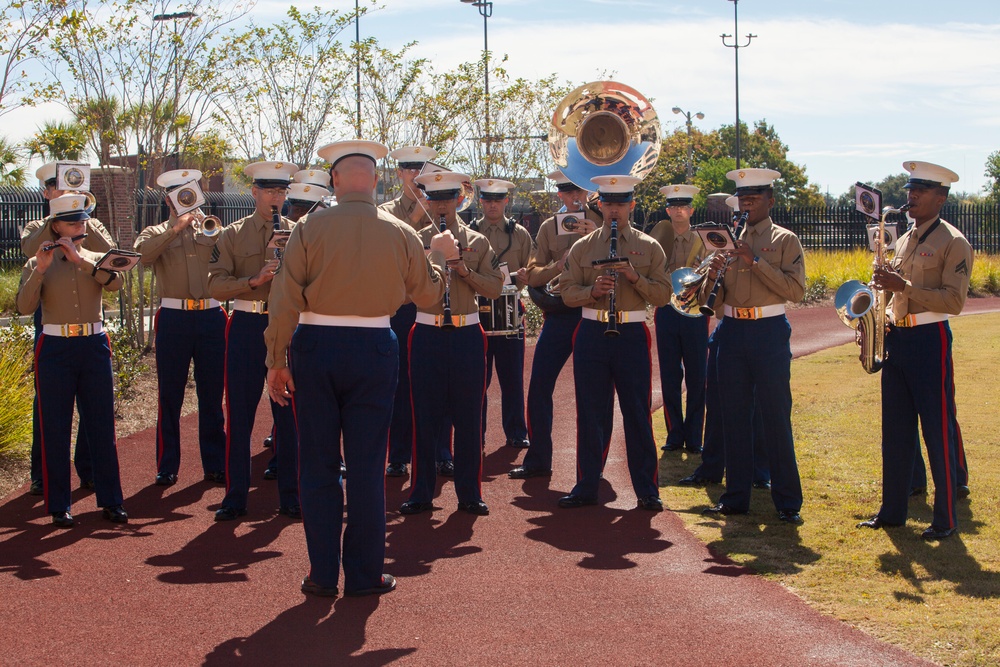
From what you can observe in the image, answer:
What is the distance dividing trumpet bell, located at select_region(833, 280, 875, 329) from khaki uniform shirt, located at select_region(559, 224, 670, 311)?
1181mm

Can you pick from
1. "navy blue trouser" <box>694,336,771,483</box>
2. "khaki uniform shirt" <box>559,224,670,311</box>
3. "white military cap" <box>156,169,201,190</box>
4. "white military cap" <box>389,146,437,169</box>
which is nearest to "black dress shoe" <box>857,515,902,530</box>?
"navy blue trouser" <box>694,336,771,483</box>

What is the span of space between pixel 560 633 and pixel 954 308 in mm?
3260

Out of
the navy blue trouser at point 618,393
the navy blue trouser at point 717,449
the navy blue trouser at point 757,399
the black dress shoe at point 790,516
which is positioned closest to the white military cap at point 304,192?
the navy blue trouser at point 618,393

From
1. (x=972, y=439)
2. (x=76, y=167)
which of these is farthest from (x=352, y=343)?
(x=972, y=439)

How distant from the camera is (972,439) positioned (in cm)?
972

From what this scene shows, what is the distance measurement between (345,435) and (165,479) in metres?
3.32

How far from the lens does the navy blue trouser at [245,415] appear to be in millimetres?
7336

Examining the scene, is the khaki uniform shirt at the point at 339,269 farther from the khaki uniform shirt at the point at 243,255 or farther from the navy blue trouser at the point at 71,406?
the navy blue trouser at the point at 71,406

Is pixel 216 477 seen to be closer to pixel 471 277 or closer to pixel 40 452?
pixel 40 452

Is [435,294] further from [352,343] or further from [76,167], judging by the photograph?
[76,167]

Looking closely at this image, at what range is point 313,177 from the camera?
8.64 m

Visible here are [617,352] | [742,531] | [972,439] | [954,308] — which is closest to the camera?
[954,308]

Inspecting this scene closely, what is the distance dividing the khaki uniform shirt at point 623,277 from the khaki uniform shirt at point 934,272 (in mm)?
1572

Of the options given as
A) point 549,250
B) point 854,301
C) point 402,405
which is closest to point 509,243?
point 549,250
